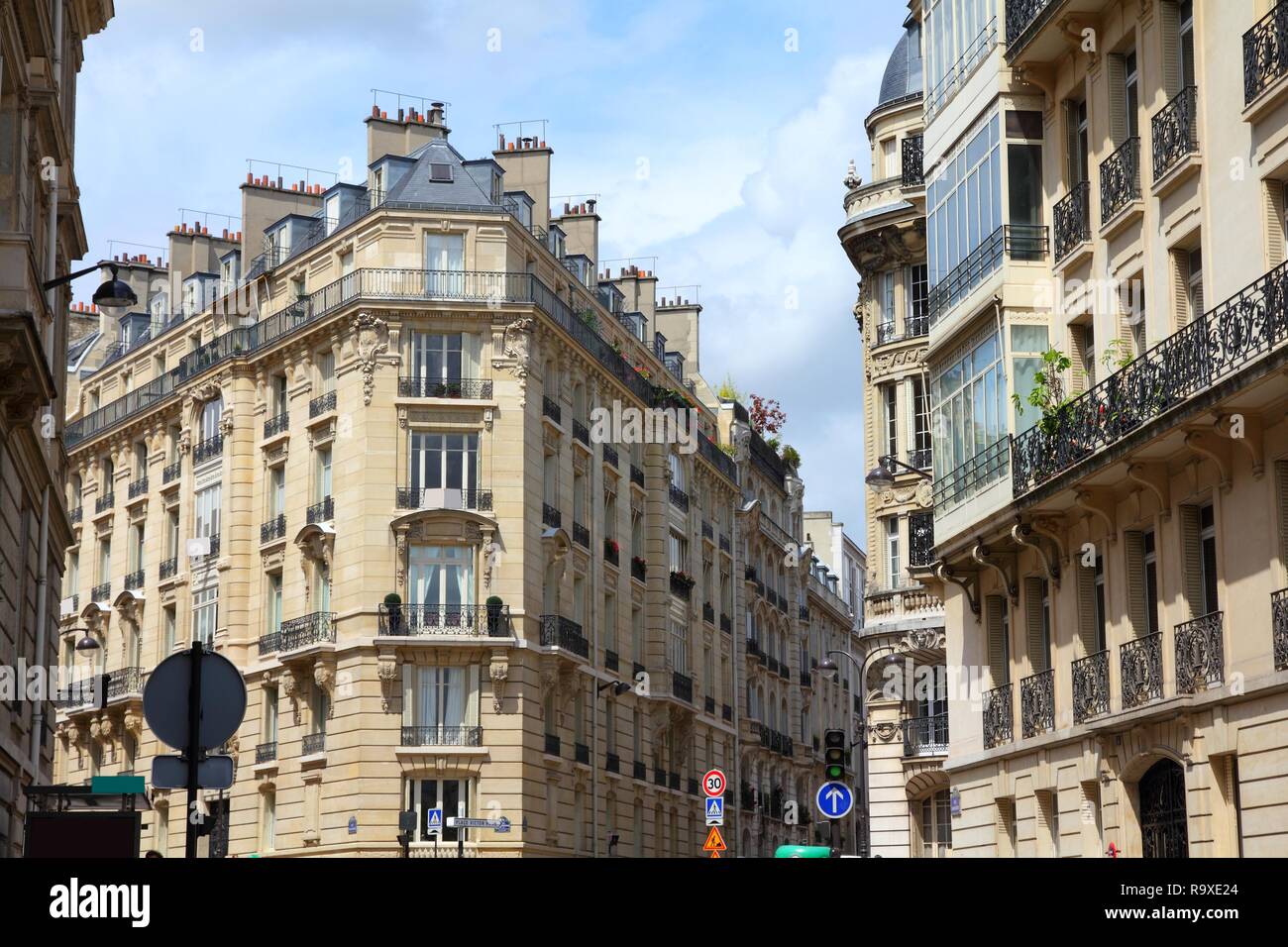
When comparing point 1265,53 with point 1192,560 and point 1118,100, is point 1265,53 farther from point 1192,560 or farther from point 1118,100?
point 1192,560

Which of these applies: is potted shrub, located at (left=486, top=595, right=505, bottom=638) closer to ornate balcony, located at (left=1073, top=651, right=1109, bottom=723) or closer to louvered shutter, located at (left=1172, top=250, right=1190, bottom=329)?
ornate balcony, located at (left=1073, top=651, right=1109, bottom=723)

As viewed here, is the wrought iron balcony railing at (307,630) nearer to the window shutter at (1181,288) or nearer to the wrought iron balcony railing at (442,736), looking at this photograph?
the wrought iron balcony railing at (442,736)

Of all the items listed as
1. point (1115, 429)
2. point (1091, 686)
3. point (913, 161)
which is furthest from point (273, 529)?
point (1115, 429)

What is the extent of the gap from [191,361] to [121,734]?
12.6 metres

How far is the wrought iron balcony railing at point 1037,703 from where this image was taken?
2517cm

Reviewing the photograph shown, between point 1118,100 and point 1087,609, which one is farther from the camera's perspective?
point 1087,609

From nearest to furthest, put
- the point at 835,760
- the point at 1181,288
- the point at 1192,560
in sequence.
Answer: the point at 1192,560, the point at 1181,288, the point at 835,760

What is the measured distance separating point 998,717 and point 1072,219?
7.23 metres

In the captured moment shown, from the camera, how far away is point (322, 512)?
2092 inches

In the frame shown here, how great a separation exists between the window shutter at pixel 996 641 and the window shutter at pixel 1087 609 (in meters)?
3.51

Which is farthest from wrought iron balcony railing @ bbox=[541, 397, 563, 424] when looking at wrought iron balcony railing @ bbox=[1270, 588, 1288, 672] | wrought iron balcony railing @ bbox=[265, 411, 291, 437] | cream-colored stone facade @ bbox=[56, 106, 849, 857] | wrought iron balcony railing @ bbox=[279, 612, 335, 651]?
wrought iron balcony railing @ bbox=[1270, 588, 1288, 672]

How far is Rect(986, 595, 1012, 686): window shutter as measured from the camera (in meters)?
27.9

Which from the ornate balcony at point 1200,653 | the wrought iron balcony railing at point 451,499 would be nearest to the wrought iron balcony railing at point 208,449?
the wrought iron balcony railing at point 451,499
